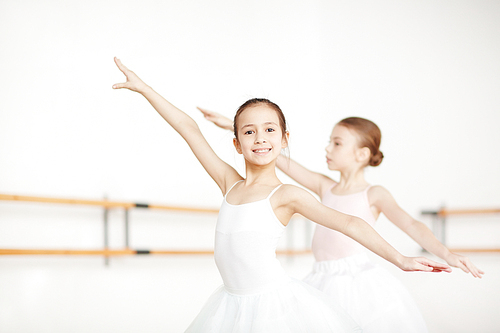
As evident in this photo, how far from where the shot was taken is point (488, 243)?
281 cm

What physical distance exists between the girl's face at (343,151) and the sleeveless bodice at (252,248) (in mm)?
636

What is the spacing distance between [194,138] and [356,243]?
2.09 ft

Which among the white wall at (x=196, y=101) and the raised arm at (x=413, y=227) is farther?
the white wall at (x=196, y=101)

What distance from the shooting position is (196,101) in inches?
106

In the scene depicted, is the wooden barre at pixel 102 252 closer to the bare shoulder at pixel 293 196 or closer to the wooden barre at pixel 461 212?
the bare shoulder at pixel 293 196

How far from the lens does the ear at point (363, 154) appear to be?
178cm

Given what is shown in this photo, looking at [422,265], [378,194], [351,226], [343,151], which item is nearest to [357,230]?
[351,226]

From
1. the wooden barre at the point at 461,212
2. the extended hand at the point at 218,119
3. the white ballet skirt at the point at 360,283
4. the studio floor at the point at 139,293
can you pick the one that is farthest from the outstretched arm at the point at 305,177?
the wooden barre at the point at 461,212

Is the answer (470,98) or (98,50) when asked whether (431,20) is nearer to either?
(470,98)

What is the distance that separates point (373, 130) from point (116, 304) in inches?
52.4

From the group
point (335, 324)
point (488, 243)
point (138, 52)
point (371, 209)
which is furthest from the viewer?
point (488, 243)

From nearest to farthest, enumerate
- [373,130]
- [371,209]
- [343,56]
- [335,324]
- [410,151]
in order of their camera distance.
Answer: [335,324], [371,209], [373,130], [410,151], [343,56]

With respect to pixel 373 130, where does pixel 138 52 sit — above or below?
above

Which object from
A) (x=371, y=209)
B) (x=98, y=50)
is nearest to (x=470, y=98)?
(x=371, y=209)
